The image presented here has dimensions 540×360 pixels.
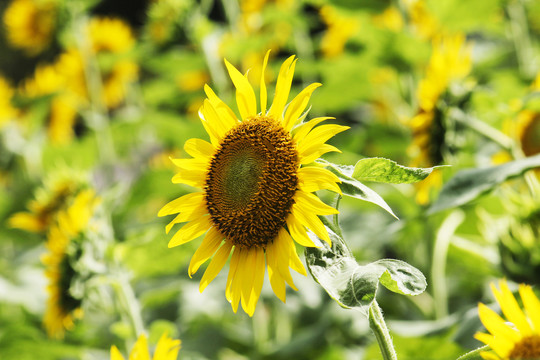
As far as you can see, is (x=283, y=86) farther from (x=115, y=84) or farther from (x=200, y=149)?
(x=115, y=84)

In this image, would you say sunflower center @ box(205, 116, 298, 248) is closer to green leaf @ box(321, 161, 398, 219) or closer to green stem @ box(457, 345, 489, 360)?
green leaf @ box(321, 161, 398, 219)

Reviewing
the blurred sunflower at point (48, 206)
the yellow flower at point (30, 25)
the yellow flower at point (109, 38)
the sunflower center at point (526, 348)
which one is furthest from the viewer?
the yellow flower at point (109, 38)

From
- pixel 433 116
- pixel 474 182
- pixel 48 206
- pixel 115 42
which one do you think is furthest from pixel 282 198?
pixel 115 42

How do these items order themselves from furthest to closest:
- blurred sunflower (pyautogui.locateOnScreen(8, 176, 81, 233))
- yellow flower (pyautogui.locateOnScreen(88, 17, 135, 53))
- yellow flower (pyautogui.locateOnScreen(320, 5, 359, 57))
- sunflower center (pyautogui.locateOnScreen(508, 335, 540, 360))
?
1. yellow flower (pyautogui.locateOnScreen(88, 17, 135, 53))
2. yellow flower (pyautogui.locateOnScreen(320, 5, 359, 57))
3. blurred sunflower (pyautogui.locateOnScreen(8, 176, 81, 233))
4. sunflower center (pyautogui.locateOnScreen(508, 335, 540, 360))

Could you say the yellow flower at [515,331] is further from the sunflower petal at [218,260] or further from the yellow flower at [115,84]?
the yellow flower at [115,84]

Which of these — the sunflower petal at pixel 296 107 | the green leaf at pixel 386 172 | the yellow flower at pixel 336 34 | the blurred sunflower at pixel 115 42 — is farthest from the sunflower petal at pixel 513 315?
the blurred sunflower at pixel 115 42

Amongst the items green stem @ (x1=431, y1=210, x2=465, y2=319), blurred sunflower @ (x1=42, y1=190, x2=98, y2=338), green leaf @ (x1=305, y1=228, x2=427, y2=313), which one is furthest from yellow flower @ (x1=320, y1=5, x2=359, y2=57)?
green leaf @ (x1=305, y1=228, x2=427, y2=313)

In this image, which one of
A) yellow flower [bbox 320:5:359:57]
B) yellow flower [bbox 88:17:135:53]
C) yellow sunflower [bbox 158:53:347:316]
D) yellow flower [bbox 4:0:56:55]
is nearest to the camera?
yellow sunflower [bbox 158:53:347:316]
